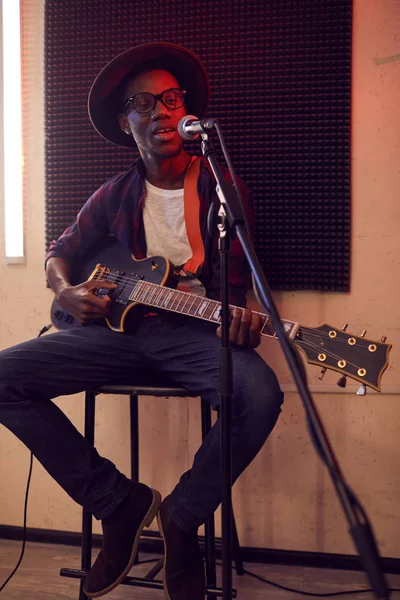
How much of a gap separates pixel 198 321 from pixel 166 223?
406 mm

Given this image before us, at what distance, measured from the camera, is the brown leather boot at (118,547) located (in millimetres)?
1877

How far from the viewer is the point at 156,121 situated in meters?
2.16

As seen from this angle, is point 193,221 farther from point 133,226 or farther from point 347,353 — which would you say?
point 347,353

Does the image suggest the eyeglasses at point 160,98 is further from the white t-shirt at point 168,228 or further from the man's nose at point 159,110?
the white t-shirt at point 168,228

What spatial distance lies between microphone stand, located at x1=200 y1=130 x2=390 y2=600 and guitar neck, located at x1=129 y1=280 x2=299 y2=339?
0.53 metres

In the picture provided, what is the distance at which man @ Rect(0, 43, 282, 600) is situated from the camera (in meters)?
1.83

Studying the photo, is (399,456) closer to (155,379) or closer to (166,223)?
(155,379)

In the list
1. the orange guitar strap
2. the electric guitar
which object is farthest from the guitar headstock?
the orange guitar strap

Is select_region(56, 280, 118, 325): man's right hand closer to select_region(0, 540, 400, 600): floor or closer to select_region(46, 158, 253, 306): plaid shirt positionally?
select_region(46, 158, 253, 306): plaid shirt

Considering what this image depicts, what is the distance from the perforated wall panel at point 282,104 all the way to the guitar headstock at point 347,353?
0.70m

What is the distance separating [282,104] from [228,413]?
1.49 meters

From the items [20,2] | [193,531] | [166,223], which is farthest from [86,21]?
[193,531]

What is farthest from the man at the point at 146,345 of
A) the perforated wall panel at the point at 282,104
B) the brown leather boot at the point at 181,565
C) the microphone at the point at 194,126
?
the microphone at the point at 194,126

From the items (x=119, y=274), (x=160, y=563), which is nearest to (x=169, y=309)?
(x=119, y=274)
